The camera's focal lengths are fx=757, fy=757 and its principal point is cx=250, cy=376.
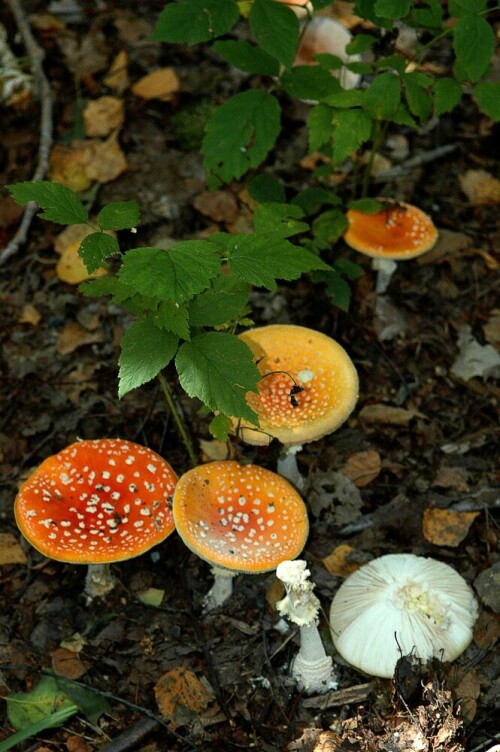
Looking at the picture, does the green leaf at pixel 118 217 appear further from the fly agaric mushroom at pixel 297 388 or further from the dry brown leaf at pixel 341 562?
the dry brown leaf at pixel 341 562

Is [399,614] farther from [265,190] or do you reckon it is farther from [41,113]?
[41,113]

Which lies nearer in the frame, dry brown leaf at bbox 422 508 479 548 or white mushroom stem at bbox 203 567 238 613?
white mushroom stem at bbox 203 567 238 613

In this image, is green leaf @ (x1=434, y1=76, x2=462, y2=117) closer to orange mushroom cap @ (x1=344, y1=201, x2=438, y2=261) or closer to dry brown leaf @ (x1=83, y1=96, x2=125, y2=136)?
orange mushroom cap @ (x1=344, y1=201, x2=438, y2=261)

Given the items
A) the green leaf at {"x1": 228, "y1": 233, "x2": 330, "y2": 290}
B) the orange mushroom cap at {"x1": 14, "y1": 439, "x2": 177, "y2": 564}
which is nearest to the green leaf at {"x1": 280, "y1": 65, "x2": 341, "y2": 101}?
the green leaf at {"x1": 228, "y1": 233, "x2": 330, "y2": 290}

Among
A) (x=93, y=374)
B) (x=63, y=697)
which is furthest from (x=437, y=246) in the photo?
(x=63, y=697)

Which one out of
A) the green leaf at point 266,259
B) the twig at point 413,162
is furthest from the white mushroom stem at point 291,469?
the twig at point 413,162
